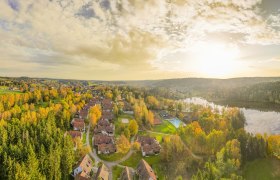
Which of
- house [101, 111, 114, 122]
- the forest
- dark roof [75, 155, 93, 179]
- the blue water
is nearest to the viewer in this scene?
the forest

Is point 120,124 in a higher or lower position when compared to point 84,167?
higher

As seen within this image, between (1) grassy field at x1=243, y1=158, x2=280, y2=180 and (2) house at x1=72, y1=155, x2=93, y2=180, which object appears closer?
(2) house at x1=72, y1=155, x2=93, y2=180

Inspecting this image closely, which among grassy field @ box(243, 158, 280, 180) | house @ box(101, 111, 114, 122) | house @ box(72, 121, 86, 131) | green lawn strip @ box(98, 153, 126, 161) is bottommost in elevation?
green lawn strip @ box(98, 153, 126, 161)

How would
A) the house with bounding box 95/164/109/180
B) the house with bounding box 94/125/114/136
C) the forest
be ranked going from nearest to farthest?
the forest → the house with bounding box 95/164/109/180 → the house with bounding box 94/125/114/136

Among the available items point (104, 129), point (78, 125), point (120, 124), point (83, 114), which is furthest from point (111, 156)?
point (83, 114)

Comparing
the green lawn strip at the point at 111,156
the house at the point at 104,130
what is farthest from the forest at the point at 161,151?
the house at the point at 104,130

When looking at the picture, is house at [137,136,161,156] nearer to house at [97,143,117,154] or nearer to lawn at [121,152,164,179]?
lawn at [121,152,164,179]

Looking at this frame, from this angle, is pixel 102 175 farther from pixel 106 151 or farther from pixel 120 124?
pixel 120 124

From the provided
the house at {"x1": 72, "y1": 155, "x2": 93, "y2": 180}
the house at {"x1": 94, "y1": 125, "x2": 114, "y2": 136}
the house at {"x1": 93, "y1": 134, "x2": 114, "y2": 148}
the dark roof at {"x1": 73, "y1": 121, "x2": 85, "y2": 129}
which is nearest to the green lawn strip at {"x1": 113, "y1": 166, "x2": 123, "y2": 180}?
the house at {"x1": 72, "y1": 155, "x2": 93, "y2": 180}
